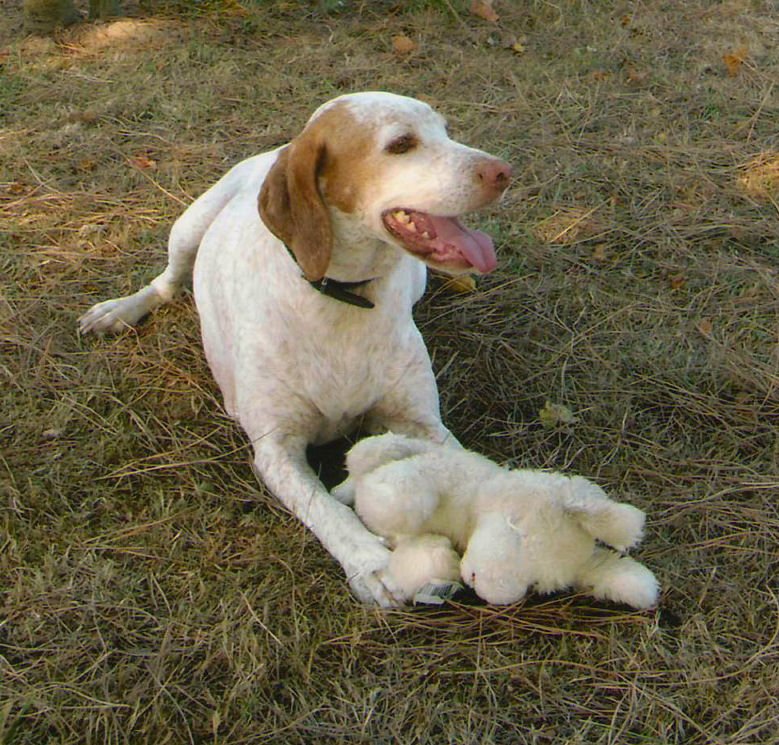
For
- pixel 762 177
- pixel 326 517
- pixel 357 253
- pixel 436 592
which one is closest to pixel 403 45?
pixel 762 177

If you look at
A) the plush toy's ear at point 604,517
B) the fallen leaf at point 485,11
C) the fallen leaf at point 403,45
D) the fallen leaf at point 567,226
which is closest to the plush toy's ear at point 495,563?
the plush toy's ear at point 604,517

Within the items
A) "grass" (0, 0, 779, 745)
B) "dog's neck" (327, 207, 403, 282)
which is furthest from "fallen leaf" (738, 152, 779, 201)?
"dog's neck" (327, 207, 403, 282)

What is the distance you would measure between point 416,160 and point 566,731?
1.40 metres

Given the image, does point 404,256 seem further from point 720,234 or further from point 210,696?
point 720,234

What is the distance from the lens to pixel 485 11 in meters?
5.64

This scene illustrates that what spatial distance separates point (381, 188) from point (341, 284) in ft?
1.00

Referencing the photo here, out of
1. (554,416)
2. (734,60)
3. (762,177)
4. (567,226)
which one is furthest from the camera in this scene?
(734,60)

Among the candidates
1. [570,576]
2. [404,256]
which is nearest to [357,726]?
[570,576]

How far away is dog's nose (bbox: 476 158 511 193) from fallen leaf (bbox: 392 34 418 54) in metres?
3.22

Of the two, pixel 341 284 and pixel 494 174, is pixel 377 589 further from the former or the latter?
pixel 494 174

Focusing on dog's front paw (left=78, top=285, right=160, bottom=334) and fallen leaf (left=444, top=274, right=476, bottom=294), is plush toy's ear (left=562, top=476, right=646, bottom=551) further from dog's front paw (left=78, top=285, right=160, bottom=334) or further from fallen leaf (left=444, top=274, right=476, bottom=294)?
A: dog's front paw (left=78, top=285, right=160, bottom=334)

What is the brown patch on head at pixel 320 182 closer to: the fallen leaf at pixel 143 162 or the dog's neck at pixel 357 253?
the dog's neck at pixel 357 253

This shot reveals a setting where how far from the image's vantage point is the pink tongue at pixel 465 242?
94.3 inches

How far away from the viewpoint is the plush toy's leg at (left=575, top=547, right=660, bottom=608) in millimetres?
2180
